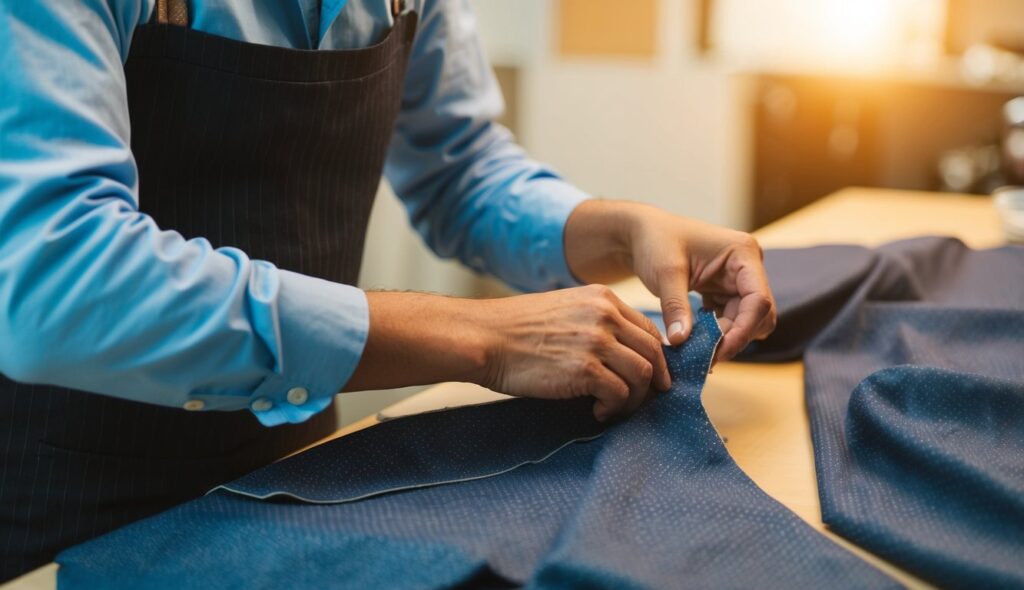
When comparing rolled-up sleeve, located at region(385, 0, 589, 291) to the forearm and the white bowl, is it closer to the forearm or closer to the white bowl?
the forearm

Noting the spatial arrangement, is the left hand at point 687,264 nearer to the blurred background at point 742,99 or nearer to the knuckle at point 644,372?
the knuckle at point 644,372

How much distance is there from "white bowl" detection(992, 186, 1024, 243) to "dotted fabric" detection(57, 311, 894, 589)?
1.08 m

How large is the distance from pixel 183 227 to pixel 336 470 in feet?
0.93

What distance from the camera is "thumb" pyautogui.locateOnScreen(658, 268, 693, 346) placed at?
3.10 feet

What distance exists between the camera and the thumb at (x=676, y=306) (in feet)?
3.10

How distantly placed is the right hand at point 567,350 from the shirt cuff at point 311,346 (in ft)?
0.39

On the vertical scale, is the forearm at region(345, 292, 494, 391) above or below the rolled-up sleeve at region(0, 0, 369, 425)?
below

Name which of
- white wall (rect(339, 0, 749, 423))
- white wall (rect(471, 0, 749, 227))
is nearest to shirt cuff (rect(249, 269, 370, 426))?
white wall (rect(339, 0, 749, 423))

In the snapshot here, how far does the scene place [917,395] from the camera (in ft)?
2.92

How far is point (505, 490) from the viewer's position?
79 cm

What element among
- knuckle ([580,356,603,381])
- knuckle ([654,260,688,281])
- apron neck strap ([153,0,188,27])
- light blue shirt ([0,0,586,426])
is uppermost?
apron neck strap ([153,0,188,27])

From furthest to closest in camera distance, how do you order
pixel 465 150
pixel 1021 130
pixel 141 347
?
pixel 1021 130 < pixel 465 150 < pixel 141 347

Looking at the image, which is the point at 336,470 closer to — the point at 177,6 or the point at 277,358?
the point at 277,358

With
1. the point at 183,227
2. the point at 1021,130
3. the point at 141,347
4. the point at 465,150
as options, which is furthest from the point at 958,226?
the point at 141,347
